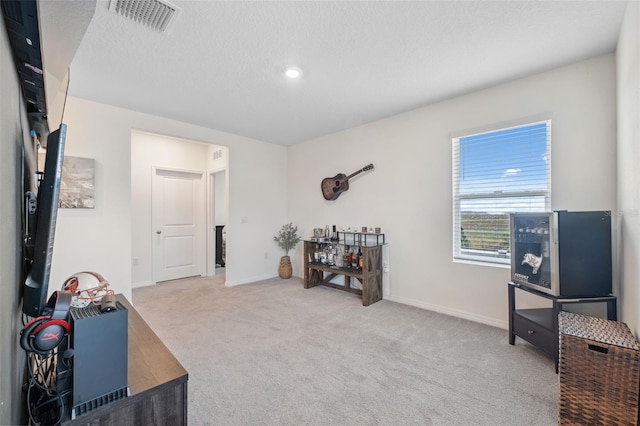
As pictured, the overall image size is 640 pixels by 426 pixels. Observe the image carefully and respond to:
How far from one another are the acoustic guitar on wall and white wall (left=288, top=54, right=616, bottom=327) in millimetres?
99

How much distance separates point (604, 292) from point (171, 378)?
288cm

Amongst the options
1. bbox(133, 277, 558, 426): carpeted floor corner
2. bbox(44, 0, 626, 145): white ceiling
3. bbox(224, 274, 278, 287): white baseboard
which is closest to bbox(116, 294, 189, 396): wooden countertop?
bbox(133, 277, 558, 426): carpeted floor corner

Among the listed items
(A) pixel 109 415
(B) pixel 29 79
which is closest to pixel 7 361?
(A) pixel 109 415

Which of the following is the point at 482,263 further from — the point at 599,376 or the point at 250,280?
the point at 250,280

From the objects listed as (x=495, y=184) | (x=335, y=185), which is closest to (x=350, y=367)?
(x=495, y=184)

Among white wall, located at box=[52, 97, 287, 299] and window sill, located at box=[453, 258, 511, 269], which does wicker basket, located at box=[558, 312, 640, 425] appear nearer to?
window sill, located at box=[453, 258, 511, 269]

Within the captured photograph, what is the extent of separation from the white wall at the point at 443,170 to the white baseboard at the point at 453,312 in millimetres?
11

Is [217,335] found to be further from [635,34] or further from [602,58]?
[602,58]

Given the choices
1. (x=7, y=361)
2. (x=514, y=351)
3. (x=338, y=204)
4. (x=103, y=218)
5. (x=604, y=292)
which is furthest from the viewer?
(x=338, y=204)

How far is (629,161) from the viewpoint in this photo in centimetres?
178

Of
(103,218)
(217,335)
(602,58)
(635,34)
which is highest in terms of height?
(602,58)

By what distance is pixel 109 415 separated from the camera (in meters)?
1.03

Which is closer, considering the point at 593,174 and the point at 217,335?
the point at 593,174

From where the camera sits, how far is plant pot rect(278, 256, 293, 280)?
5062 millimetres
